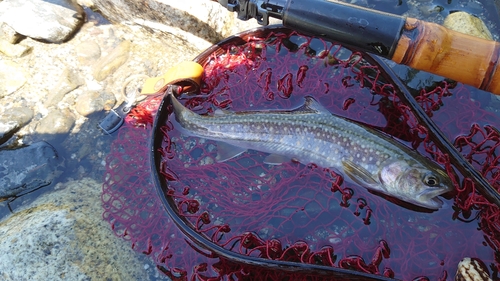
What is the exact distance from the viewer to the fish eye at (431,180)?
10.8 feet

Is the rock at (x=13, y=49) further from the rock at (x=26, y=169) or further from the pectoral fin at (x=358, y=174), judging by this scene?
the pectoral fin at (x=358, y=174)

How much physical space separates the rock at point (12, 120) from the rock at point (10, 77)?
12.5 inches

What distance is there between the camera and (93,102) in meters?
5.02

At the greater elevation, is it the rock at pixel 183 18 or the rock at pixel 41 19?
the rock at pixel 183 18

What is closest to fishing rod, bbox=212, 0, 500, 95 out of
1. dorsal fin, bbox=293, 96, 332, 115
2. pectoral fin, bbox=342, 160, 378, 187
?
dorsal fin, bbox=293, 96, 332, 115

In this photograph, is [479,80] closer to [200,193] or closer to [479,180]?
[479,180]

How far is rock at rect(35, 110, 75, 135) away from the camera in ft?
16.0

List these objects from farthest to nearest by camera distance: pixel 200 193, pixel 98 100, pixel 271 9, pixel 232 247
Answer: pixel 98 100
pixel 200 193
pixel 232 247
pixel 271 9

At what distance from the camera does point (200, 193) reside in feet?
13.1

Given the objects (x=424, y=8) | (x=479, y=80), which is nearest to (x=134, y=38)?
(x=424, y=8)

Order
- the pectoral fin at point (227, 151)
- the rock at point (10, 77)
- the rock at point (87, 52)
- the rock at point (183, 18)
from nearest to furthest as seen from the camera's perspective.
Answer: the pectoral fin at point (227, 151) < the rock at point (183, 18) < the rock at point (10, 77) < the rock at point (87, 52)

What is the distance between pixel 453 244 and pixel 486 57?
5.39 feet

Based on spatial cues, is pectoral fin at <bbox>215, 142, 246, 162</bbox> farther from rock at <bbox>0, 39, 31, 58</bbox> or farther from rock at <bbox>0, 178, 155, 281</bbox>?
rock at <bbox>0, 39, 31, 58</bbox>

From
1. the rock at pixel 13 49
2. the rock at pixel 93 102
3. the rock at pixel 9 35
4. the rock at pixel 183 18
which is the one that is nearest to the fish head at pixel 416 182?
the rock at pixel 183 18
